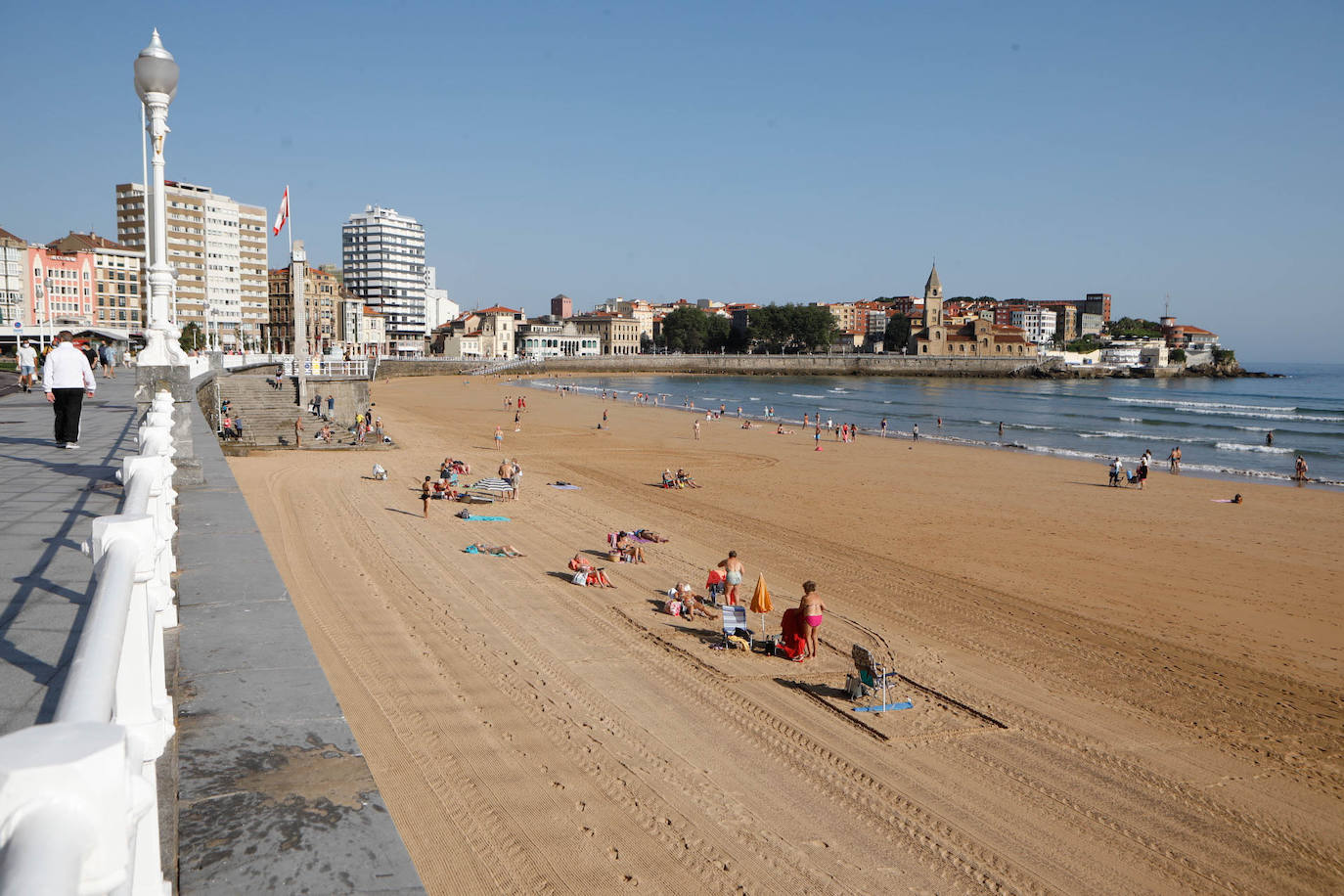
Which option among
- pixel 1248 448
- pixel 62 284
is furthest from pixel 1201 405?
pixel 62 284

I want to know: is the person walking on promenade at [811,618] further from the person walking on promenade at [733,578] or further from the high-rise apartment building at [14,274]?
the high-rise apartment building at [14,274]

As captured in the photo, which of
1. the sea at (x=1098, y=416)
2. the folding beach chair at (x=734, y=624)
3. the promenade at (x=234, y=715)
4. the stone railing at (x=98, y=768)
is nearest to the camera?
the stone railing at (x=98, y=768)

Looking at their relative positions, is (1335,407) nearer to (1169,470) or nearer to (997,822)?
(1169,470)

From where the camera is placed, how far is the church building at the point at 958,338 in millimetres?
135000

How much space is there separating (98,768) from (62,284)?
95.8 metres

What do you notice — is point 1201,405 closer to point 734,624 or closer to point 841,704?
point 734,624

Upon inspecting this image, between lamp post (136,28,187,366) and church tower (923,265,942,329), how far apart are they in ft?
455

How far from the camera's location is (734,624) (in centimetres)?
1116

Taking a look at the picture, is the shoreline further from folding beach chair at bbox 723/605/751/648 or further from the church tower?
the church tower

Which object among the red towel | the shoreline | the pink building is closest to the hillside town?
the pink building

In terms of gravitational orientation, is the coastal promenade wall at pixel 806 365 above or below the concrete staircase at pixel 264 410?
above

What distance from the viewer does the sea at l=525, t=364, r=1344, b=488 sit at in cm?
3906

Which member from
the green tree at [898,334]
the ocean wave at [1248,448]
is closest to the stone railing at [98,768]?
the ocean wave at [1248,448]

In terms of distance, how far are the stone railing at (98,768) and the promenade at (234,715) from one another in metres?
0.36
